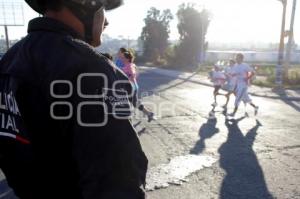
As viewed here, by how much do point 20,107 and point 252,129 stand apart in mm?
7988

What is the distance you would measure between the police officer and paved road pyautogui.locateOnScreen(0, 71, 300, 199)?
11.2 feet

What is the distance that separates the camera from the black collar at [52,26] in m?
1.29

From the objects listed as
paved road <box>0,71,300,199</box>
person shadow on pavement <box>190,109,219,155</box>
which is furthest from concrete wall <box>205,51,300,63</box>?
person shadow on pavement <box>190,109,219,155</box>

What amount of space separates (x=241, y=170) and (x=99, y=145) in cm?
478

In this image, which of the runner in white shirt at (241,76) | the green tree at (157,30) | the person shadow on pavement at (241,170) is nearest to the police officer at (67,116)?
the person shadow on pavement at (241,170)

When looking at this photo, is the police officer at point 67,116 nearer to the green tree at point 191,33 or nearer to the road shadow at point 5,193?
the road shadow at point 5,193

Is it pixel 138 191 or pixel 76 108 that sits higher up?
pixel 76 108

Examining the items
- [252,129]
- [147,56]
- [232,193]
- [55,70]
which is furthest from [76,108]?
[147,56]

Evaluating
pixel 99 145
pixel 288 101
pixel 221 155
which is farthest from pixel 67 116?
pixel 288 101

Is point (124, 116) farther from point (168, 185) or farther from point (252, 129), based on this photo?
point (252, 129)

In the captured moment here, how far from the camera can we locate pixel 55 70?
117 cm

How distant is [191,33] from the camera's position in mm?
41031

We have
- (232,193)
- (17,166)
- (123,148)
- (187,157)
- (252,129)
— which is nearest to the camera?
(123,148)

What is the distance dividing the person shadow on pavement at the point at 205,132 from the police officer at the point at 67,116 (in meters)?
5.38
